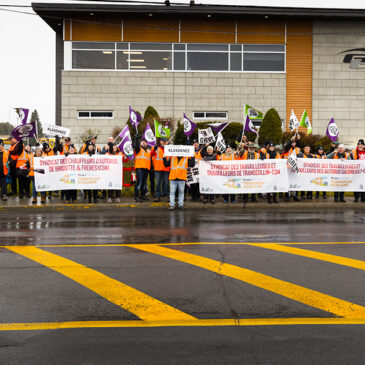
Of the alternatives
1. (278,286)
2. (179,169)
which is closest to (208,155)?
(179,169)

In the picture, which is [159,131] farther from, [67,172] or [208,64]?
[208,64]

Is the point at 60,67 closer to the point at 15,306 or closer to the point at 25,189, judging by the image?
the point at 25,189

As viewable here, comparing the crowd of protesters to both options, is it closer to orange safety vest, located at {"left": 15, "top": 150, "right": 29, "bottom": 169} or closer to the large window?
orange safety vest, located at {"left": 15, "top": 150, "right": 29, "bottom": 169}

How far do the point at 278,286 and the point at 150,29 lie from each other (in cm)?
2672

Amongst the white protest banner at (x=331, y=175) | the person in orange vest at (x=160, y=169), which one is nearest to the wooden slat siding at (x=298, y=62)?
the white protest banner at (x=331, y=175)

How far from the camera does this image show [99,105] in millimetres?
29422

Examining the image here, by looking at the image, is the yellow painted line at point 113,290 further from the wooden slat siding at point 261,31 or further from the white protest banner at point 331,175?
the wooden slat siding at point 261,31

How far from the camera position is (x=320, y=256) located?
23.7 ft

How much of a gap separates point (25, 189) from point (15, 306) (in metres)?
12.6

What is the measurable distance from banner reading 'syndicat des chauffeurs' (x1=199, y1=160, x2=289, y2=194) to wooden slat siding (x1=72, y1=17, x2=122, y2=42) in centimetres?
1739

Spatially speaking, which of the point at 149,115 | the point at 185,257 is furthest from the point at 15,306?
the point at 149,115

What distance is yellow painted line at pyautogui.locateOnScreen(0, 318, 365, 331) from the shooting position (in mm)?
4324

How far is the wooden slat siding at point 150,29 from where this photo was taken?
2962cm

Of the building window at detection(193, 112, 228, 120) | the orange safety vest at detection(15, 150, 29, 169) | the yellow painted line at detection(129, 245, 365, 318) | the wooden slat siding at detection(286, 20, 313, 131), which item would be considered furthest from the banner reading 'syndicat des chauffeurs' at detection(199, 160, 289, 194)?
the wooden slat siding at detection(286, 20, 313, 131)
